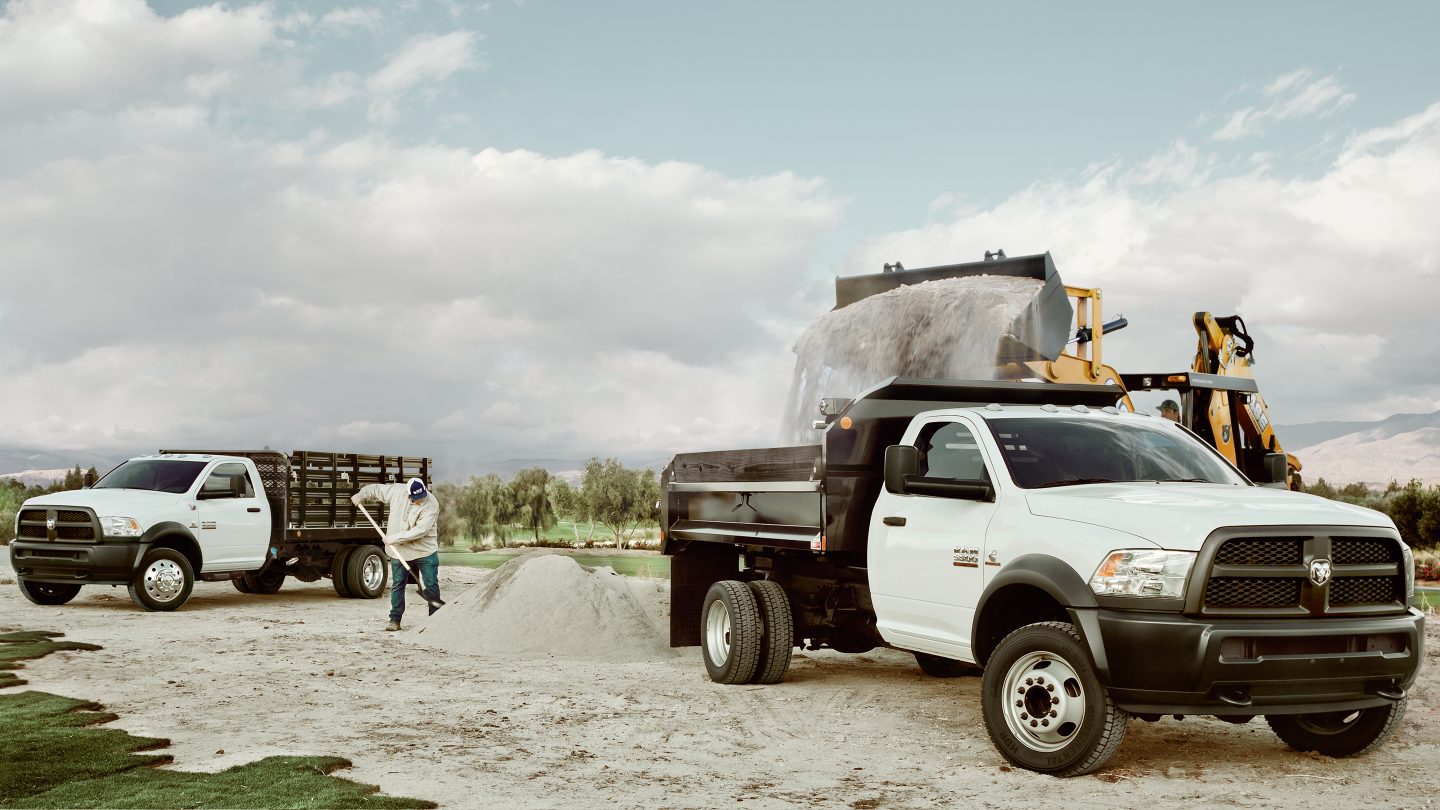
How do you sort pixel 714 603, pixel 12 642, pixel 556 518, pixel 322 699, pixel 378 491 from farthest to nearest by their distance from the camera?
pixel 556 518 → pixel 378 491 → pixel 12 642 → pixel 714 603 → pixel 322 699

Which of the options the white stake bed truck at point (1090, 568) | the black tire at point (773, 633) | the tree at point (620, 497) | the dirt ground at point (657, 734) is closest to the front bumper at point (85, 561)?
the dirt ground at point (657, 734)

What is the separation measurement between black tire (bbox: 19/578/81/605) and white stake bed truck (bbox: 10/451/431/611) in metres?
0.02

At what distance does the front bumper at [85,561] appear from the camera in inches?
673

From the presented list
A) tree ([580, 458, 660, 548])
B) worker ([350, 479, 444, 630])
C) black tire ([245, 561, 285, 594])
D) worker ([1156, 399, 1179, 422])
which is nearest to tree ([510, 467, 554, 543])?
tree ([580, 458, 660, 548])

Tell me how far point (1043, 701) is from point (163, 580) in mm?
14391

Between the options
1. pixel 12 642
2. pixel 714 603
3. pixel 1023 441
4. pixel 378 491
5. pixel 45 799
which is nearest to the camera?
pixel 45 799

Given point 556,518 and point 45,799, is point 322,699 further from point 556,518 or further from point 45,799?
point 556,518

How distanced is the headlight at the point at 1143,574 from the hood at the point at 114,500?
14647 millimetres

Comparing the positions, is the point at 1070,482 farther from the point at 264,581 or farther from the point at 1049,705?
the point at 264,581

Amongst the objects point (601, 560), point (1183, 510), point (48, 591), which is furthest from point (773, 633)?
point (601, 560)

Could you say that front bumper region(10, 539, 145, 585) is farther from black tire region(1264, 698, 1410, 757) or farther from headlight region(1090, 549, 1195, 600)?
black tire region(1264, 698, 1410, 757)

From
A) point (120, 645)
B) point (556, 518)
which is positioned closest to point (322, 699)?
point (120, 645)

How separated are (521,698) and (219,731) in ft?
8.16

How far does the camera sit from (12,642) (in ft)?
44.0
